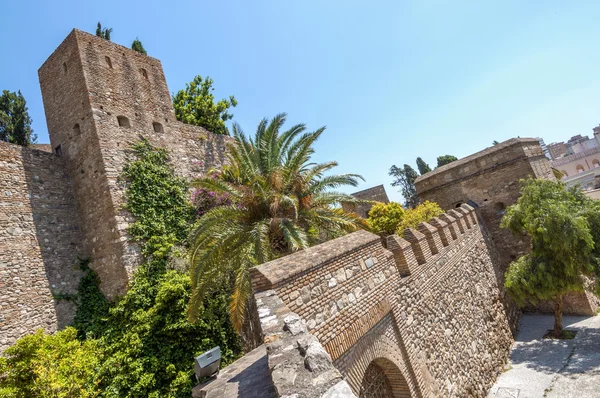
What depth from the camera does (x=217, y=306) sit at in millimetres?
8500

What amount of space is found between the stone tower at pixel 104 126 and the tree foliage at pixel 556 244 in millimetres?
11267

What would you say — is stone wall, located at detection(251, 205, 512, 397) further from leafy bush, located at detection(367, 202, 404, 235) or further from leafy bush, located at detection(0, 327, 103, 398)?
leafy bush, located at detection(367, 202, 404, 235)

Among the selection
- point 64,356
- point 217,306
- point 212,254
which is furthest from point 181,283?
point 64,356

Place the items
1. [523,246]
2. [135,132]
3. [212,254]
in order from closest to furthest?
[212,254], [135,132], [523,246]

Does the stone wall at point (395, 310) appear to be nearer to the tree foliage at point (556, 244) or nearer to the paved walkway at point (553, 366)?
the paved walkway at point (553, 366)

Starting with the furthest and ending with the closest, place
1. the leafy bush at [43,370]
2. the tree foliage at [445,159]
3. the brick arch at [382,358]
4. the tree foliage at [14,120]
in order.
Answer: the tree foliage at [445,159] → the tree foliage at [14,120] → the leafy bush at [43,370] → the brick arch at [382,358]

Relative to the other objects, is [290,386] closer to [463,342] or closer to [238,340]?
[463,342]

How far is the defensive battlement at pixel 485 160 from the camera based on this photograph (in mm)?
12477

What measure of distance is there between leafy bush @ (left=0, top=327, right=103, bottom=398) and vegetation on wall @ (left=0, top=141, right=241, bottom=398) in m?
0.02

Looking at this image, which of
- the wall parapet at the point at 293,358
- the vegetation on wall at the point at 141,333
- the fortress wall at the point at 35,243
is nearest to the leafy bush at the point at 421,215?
the vegetation on wall at the point at 141,333

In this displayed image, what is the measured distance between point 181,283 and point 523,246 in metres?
12.4

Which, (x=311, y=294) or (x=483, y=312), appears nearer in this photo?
(x=311, y=294)

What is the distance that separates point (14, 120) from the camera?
17.9 m

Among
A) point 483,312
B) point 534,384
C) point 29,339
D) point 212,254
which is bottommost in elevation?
point 534,384
